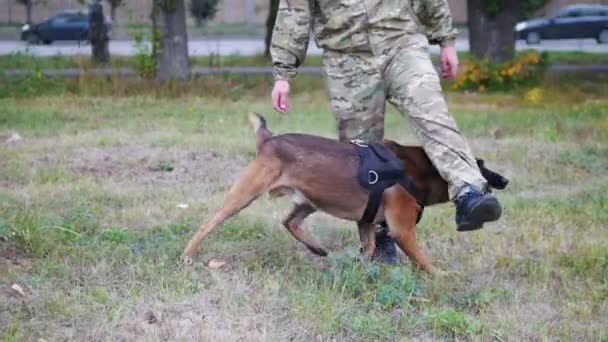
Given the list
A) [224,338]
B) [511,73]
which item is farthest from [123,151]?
[511,73]

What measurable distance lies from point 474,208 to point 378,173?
58 cm

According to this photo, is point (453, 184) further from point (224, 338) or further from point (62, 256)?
point (62, 256)

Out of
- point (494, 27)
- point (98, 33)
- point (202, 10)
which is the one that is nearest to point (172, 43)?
point (494, 27)

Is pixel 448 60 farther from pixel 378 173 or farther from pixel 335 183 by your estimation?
pixel 335 183

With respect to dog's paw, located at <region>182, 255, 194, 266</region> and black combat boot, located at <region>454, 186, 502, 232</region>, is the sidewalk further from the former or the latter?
black combat boot, located at <region>454, 186, 502, 232</region>

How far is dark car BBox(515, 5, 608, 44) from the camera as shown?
38.1 metres

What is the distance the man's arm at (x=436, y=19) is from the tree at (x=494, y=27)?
13.1m

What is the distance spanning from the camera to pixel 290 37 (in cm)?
548

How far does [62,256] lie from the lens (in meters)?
5.60

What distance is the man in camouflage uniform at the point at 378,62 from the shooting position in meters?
5.15

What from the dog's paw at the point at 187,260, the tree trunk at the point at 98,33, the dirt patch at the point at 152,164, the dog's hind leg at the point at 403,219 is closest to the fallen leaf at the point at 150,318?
the dog's paw at the point at 187,260

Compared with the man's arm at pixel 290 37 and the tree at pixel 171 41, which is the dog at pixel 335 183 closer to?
the man's arm at pixel 290 37

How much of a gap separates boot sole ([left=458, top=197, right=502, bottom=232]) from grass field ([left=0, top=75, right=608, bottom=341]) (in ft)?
1.10

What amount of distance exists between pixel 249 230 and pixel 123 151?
11.6ft
